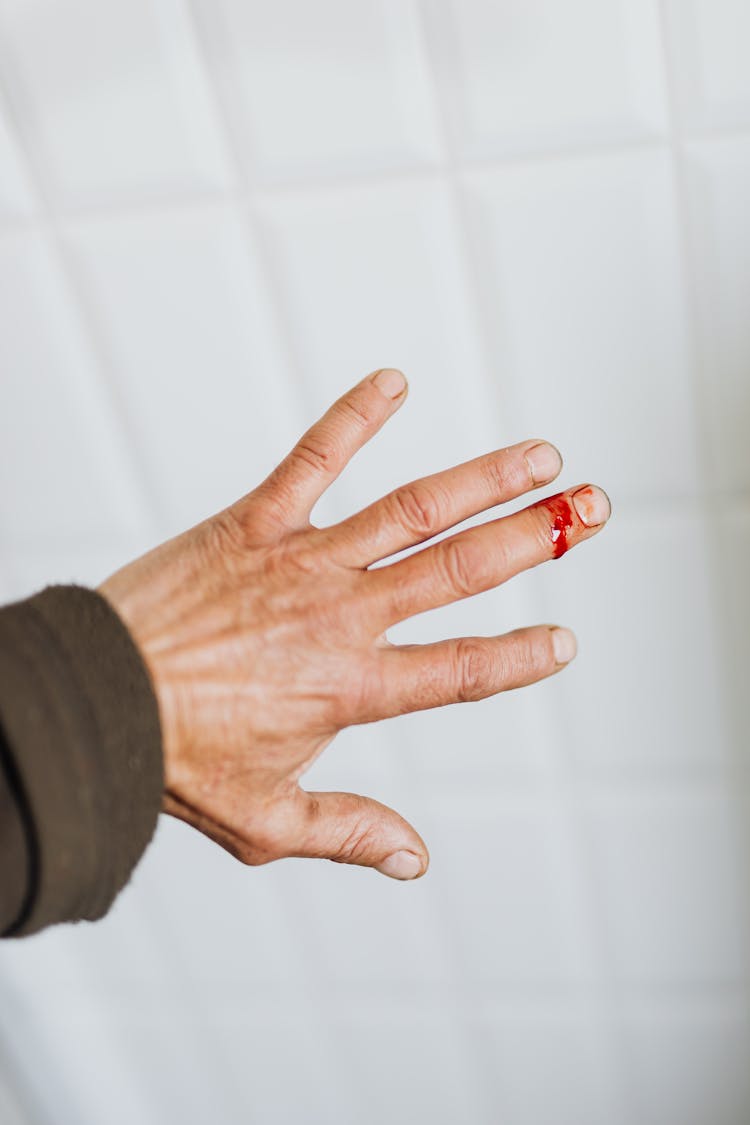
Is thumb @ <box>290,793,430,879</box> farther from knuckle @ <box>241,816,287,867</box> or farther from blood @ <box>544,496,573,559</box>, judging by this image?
Result: blood @ <box>544,496,573,559</box>

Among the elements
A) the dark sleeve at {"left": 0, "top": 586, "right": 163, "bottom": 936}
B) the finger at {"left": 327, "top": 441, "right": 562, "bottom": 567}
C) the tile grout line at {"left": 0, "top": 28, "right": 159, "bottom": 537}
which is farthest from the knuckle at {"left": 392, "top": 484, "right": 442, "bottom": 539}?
the tile grout line at {"left": 0, "top": 28, "right": 159, "bottom": 537}

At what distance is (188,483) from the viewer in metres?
0.95

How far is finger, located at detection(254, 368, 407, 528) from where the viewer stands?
0.67 m

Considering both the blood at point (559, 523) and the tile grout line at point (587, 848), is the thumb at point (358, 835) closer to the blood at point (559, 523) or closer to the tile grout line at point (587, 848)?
the blood at point (559, 523)

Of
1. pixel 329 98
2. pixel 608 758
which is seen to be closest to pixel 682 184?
pixel 329 98

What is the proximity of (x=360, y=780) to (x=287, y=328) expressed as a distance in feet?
1.27

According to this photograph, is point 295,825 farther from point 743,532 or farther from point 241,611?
point 743,532

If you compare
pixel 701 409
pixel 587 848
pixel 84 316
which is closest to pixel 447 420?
pixel 701 409

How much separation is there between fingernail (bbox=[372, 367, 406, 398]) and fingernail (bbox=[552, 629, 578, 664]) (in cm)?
16

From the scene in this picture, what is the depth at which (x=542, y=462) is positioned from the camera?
2.12ft

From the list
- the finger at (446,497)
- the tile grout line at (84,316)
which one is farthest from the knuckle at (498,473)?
the tile grout line at (84,316)

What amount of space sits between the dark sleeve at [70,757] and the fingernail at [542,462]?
0.23m

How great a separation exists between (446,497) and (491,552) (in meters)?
0.04

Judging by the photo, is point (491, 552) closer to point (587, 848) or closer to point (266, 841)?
point (266, 841)
